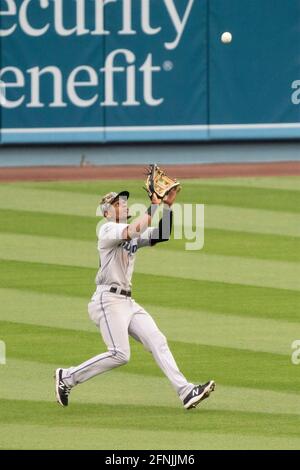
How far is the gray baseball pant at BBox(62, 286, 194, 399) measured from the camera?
10.6 metres

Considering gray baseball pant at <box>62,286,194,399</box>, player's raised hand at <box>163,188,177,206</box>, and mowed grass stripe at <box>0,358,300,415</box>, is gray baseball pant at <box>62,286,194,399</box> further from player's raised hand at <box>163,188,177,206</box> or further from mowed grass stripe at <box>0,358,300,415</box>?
player's raised hand at <box>163,188,177,206</box>

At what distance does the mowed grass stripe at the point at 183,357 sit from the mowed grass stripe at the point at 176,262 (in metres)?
3.02

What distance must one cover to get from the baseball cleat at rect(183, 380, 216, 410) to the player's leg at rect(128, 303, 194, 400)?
0.03m

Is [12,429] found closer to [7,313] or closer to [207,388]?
[207,388]

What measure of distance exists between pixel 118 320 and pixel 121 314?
0.06 m

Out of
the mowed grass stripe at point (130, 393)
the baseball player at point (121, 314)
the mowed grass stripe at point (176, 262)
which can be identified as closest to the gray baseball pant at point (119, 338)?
the baseball player at point (121, 314)

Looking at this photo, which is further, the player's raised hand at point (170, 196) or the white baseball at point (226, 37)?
the white baseball at point (226, 37)

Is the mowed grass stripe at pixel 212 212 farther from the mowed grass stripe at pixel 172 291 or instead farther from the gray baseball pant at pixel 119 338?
the gray baseball pant at pixel 119 338

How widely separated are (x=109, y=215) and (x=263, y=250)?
7.09m

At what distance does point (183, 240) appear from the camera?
18.5 m

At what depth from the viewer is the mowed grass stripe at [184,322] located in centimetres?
1299

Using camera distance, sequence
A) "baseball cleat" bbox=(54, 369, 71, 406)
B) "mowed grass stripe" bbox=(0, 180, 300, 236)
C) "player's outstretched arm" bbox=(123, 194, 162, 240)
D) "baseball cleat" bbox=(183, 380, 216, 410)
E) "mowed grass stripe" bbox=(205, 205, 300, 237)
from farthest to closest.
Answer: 1. "mowed grass stripe" bbox=(0, 180, 300, 236)
2. "mowed grass stripe" bbox=(205, 205, 300, 237)
3. "baseball cleat" bbox=(54, 369, 71, 406)
4. "baseball cleat" bbox=(183, 380, 216, 410)
5. "player's outstretched arm" bbox=(123, 194, 162, 240)

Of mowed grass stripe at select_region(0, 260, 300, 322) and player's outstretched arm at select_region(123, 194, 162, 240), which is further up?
mowed grass stripe at select_region(0, 260, 300, 322)

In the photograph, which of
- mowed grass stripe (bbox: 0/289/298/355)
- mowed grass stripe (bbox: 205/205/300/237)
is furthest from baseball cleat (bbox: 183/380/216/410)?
mowed grass stripe (bbox: 205/205/300/237)
